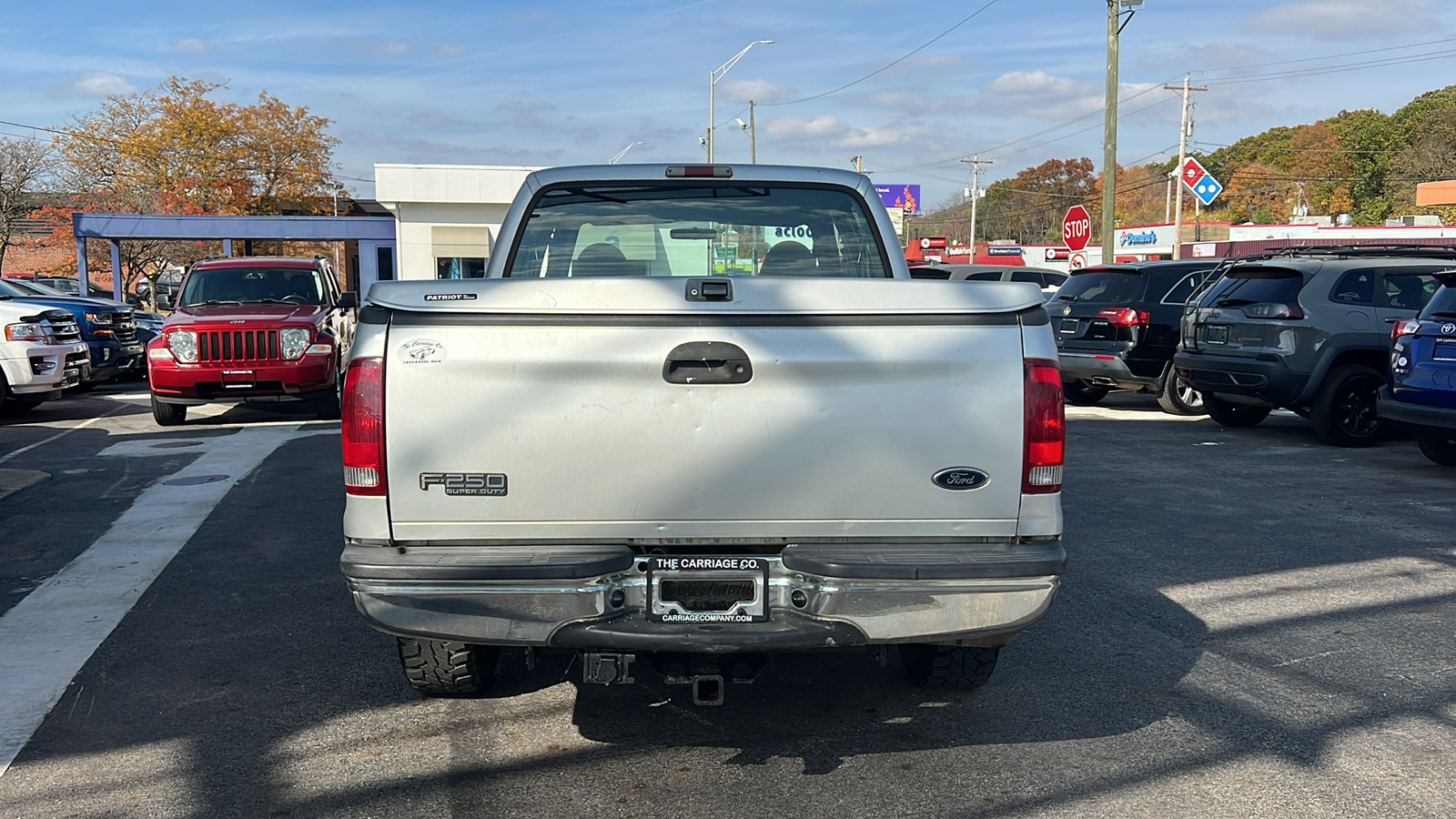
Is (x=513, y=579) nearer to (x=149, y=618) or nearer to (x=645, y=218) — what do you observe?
(x=645, y=218)

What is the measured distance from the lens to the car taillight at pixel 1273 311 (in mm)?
11570

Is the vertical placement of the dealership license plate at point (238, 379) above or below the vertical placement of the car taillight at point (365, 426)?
below

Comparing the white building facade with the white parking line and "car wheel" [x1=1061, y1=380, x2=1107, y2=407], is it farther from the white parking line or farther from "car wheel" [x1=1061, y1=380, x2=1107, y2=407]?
the white parking line

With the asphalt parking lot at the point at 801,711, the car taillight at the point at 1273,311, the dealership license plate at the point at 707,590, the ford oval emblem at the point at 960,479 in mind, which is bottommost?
the asphalt parking lot at the point at 801,711

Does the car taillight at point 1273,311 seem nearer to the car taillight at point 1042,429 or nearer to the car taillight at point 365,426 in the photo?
the car taillight at point 1042,429

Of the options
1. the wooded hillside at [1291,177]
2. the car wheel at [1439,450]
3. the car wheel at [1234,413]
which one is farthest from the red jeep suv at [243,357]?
the wooded hillside at [1291,177]

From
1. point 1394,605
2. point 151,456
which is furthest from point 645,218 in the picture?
point 151,456

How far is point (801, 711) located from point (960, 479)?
1.32m

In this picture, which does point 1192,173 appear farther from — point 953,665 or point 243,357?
point 953,665

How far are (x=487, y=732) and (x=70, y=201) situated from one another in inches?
1985

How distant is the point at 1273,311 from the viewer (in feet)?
38.4

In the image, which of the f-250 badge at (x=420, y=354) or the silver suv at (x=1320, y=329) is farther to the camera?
the silver suv at (x=1320, y=329)

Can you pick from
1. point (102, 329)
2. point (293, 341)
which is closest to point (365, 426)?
point (293, 341)

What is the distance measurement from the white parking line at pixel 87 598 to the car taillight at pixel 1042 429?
134 inches
